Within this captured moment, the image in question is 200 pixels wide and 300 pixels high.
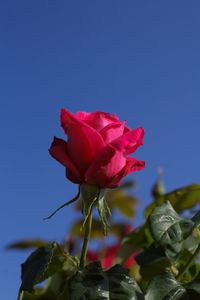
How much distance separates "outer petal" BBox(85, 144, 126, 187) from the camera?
1026 mm

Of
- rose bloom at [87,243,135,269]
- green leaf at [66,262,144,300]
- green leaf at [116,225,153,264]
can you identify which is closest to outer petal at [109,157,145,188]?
green leaf at [66,262,144,300]

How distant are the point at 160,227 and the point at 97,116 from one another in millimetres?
216

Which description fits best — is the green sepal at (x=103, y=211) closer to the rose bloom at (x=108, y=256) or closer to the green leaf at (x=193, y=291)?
the green leaf at (x=193, y=291)

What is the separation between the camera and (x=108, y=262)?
1779 mm

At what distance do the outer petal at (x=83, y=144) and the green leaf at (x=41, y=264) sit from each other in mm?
140

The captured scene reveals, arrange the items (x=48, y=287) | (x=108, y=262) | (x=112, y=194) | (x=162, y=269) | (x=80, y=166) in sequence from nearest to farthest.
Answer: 1. (x=80, y=166)
2. (x=162, y=269)
3. (x=48, y=287)
4. (x=108, y=262)
5. (x=112, y=194)

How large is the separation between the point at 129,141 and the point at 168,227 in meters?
0.15

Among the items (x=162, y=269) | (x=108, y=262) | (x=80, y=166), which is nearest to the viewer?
(x=80, y=166)

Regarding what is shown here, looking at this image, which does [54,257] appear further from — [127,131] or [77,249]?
[77,249]

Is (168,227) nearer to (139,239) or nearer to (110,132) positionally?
(110,132)

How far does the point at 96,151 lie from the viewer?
1.06m

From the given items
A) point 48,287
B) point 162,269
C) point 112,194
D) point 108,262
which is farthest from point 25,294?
point 112,194

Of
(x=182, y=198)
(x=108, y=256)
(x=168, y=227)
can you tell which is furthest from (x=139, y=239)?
(x=168, y=227)

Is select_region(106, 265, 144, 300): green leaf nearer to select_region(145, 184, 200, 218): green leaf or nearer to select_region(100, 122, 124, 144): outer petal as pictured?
select_region(100, 122, 124, 144): outer petal
